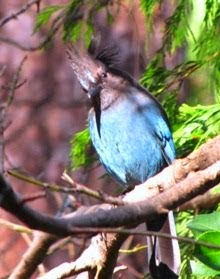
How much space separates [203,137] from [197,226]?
0.75 m

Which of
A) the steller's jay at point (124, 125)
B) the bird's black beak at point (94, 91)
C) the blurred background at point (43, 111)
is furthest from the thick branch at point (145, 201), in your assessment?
the blurred background at point (43, 111)

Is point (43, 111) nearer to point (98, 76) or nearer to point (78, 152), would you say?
point (98, 76)

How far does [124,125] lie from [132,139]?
6 cm

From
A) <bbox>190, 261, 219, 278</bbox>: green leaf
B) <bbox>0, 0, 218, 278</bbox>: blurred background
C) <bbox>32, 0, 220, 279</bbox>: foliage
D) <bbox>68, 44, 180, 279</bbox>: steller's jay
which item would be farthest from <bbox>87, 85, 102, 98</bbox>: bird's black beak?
<bbox>0, 0, 218, 278</bbox>: blurred background

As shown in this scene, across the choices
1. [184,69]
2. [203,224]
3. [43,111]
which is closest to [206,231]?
[203,224]

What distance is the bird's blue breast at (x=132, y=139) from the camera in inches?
122

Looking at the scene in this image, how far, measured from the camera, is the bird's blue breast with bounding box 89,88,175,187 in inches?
122

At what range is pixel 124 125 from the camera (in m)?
3.16

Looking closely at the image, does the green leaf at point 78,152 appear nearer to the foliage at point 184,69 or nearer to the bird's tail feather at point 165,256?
the foliage at point 184,69

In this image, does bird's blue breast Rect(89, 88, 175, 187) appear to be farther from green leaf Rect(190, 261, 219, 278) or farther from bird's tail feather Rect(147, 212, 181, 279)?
green leaf Rect(190, 261, 219, 278)

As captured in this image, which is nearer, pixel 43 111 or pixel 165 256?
pixel 165 256

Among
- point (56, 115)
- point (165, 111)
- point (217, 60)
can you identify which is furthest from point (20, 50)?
point (217, 60)

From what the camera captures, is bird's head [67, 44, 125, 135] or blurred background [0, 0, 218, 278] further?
blurred background [0, 0, 218, 278]

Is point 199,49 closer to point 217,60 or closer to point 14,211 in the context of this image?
point 217,60
